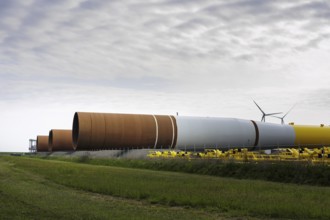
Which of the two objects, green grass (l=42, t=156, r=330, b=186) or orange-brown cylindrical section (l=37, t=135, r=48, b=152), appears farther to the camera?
orange-brown cylindrical section (l=37, t=135, r=48, b=152)

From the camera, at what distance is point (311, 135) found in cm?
8950

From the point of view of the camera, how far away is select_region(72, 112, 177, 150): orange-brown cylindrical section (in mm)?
67812

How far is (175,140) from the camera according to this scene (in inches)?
2864

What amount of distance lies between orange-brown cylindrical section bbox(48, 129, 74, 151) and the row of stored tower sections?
40835 millimetres

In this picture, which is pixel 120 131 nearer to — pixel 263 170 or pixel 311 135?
pixel 263 170

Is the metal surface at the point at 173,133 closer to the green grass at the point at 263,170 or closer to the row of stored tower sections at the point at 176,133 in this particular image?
the row of stored tower sections at the point at 176,133

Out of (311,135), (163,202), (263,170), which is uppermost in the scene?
(311,135)

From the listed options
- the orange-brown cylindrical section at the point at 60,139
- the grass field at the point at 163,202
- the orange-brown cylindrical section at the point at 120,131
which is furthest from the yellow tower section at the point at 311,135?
the grass field at the point at 163,202

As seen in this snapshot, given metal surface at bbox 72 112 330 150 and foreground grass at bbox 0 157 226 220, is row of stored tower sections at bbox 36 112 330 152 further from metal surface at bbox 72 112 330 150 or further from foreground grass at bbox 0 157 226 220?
foreground grass at bbox 0 157 226 220

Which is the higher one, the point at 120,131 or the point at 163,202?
the point at 120,131

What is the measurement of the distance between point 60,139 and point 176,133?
50.4 meters

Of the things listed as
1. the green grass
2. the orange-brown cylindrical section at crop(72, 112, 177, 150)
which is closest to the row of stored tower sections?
the orange-brown cylindrical section at crop(72, 112, 177, 150)

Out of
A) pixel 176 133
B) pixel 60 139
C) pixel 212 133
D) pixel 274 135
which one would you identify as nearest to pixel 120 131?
pixel 176 133

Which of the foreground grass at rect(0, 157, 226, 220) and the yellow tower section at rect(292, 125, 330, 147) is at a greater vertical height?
the yellow tower section at rect(292, 125, 330, 147)
